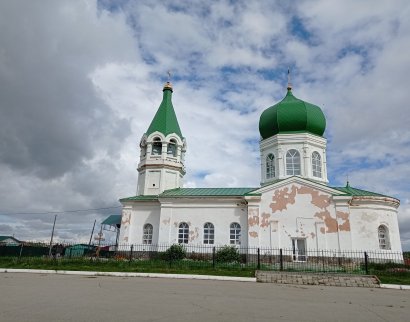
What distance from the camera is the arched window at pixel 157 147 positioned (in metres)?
25.8

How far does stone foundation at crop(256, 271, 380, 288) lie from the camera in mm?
12898

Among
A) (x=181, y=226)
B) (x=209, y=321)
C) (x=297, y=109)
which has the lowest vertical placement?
(x=209, y=321)

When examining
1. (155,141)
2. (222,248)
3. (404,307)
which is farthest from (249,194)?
(404,307)

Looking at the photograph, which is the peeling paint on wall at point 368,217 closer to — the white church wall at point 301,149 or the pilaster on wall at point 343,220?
the pilaster on wall at point 343,220

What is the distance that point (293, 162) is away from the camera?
23.5m

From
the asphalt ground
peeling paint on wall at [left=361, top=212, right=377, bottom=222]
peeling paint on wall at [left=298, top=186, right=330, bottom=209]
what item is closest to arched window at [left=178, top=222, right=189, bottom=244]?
peeling paint on wall at [left=298, top=186, right=330, bottom=209]

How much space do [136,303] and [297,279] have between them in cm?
865

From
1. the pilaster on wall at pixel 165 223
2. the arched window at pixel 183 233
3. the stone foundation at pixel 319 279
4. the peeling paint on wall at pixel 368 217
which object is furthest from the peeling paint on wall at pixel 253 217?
the peeling paint on wall at pixel 368 217

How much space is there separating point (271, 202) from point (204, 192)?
209 inches

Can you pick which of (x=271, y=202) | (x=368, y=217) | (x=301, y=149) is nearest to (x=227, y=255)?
(x=271, y=202)

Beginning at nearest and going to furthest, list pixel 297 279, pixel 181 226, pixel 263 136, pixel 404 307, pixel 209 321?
pixel 209 321
pixel 404 307
pixel 297 279
pixel 181 226
pixel 263 136

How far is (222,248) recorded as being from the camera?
19.5 metres

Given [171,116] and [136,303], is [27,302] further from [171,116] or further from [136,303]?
[171,116]

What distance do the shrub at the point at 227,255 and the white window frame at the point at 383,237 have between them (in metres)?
9.05
